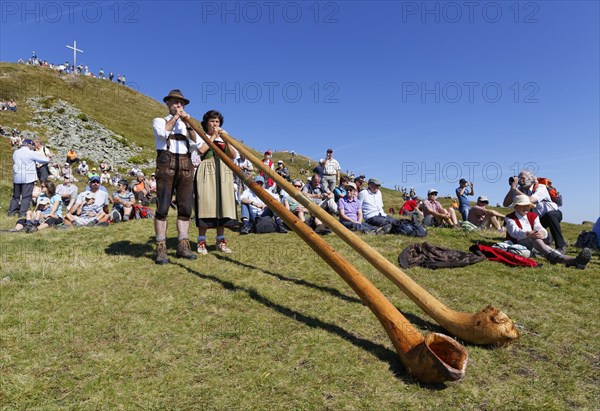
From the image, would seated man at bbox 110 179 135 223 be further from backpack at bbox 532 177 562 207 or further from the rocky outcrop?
the rocky outcrop

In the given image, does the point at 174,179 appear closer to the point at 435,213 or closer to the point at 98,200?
the point at 98,200

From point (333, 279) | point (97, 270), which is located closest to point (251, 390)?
point (333, 279)

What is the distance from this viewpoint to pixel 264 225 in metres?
10.1

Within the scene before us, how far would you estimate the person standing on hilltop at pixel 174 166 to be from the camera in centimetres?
606

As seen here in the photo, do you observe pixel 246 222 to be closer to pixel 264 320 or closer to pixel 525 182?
pixel 264 320

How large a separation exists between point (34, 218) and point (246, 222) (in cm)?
731

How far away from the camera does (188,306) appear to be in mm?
4523

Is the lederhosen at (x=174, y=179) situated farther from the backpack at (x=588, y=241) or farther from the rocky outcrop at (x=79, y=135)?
the rocky outcrop at (x=79, y=135)

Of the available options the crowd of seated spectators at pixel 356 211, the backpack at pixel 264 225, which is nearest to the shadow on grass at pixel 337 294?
the crowd of seated spectators at pixel 356 211

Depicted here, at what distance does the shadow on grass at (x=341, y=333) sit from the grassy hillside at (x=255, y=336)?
0.02 meters

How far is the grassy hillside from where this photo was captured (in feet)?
9.39

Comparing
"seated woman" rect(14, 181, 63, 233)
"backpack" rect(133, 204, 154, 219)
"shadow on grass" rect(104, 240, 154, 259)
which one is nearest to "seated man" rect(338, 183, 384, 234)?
"shadow on grass" rect(104, 240, 154, 259)

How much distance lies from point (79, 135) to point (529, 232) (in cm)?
5609

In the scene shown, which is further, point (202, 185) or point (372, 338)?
point (202, 185)
